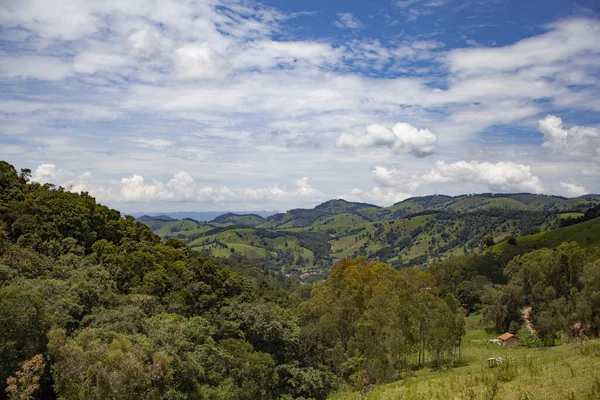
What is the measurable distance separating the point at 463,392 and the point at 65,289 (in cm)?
2865

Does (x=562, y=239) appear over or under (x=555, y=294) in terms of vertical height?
over

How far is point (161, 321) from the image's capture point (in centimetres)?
2672

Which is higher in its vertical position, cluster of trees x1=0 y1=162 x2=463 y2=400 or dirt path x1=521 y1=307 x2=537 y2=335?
cluster of trees x1=0 y1=162 x2=463 y2=400

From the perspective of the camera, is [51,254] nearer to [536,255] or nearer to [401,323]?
[401,323]

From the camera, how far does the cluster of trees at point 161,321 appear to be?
2169 centimetres

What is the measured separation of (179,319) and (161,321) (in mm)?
4318

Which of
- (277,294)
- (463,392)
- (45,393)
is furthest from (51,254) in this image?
(463,392)

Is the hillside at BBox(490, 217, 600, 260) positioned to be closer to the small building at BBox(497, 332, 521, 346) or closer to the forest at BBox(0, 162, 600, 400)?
the forest at BBox(0, 162, 600, 400)

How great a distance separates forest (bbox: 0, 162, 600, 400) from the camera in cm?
2188

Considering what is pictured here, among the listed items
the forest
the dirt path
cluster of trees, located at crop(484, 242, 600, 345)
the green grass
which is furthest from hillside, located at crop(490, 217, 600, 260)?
the forest

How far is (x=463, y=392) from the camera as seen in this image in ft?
42.8

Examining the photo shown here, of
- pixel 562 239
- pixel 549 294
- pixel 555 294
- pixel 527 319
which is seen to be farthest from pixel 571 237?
pixel 549 294

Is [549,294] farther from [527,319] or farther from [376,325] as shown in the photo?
[376,325]

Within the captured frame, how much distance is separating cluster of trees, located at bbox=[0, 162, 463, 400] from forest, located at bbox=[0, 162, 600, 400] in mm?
114
